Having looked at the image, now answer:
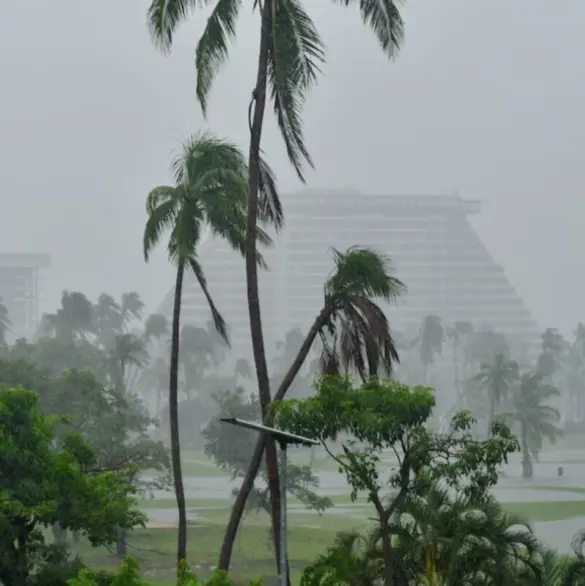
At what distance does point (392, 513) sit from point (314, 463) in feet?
134

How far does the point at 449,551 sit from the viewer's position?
12086 millimetres

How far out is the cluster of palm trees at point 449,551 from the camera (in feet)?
39.7

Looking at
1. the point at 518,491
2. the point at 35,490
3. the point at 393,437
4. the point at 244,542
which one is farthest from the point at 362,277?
the point at 518,491

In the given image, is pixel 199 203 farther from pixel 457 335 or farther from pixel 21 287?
pixel 21 287

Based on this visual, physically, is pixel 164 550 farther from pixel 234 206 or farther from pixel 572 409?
pixel 572 409

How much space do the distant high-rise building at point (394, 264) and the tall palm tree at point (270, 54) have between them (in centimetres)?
9283

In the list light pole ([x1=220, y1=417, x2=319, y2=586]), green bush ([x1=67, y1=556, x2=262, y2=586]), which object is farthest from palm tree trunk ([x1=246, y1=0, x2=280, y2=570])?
green bush ([x1=67, y1=556, x2=262, y2=586])

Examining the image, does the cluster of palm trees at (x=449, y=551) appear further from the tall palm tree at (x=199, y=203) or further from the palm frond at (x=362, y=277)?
the tall palm tree at (x=199, y=203)

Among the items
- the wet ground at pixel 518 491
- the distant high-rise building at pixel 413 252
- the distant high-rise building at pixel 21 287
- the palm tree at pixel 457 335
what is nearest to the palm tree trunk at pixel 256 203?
the wet ground at pixel 518 491

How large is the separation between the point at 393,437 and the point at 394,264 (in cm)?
10041

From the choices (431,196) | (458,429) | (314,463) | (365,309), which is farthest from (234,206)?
(431,196)

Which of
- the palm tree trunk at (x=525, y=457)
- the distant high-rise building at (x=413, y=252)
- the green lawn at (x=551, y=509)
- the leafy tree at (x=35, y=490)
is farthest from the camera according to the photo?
the distant high-rise building at (x=413, y=252)

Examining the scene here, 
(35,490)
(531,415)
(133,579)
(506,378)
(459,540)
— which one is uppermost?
(506,378)

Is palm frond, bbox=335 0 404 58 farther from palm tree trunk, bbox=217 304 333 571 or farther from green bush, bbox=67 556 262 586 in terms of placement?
green bush, bbox=67 556 262 586
